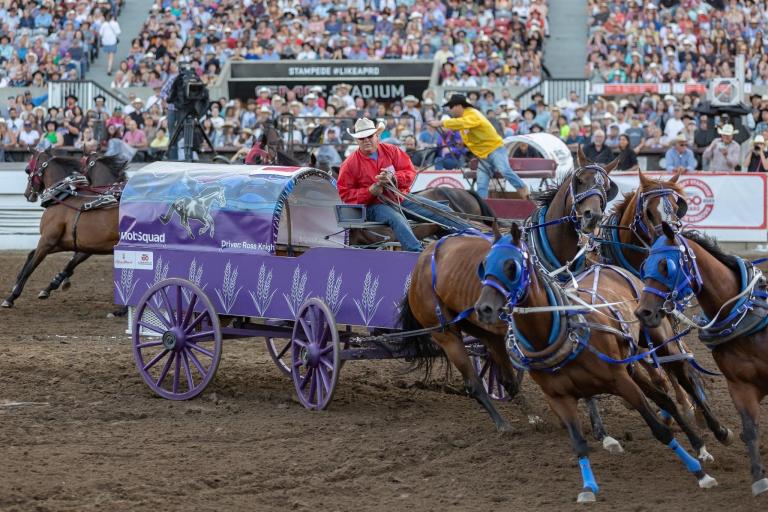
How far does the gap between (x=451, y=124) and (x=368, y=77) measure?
41.3 ft

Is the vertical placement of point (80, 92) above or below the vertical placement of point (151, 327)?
above

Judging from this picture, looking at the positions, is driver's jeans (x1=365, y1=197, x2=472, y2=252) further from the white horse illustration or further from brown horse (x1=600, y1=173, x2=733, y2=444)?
the white horse illustration

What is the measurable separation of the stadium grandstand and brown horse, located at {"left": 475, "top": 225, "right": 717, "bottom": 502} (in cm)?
1083

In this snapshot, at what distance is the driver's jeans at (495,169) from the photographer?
42.9ft

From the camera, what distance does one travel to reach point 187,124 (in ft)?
57.6

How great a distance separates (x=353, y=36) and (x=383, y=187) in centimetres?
1774

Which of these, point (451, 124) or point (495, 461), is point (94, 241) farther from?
point (495, 461)

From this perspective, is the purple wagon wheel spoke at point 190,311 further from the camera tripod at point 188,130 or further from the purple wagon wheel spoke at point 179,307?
the camera tripod at point 188,130

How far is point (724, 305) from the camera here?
670cm

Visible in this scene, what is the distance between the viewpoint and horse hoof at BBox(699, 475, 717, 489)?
688 cm

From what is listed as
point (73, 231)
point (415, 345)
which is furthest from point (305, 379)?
point (73, 231)

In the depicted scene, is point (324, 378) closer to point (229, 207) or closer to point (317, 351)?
point (317, 351)

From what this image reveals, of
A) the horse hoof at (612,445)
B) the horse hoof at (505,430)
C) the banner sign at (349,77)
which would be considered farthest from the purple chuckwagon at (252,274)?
the banner sign at (349,77)

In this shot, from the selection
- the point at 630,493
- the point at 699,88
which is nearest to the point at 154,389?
the point at 630,493
